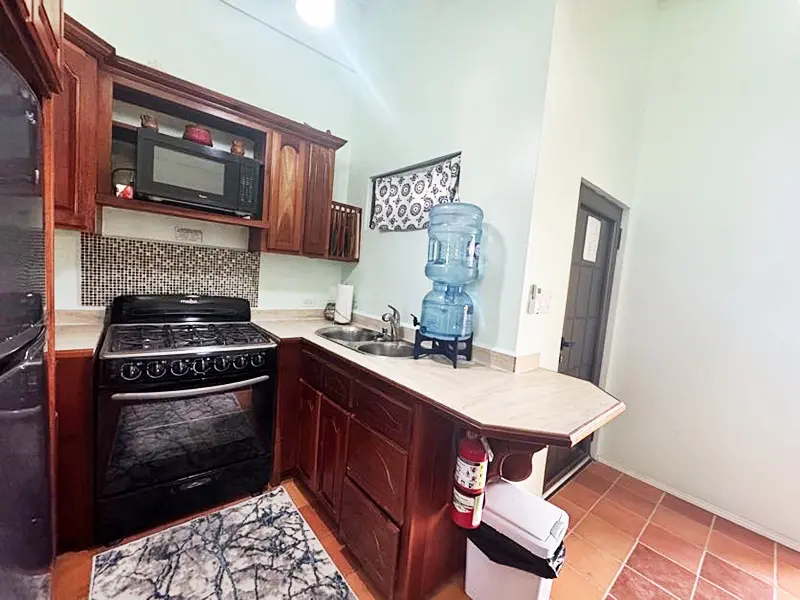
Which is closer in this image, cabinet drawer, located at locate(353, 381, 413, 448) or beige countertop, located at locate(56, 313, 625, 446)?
beige countertop, located at locate(56, 313, 625, 446)

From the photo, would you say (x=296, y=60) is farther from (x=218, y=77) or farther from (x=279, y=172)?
(x=279, y=172)

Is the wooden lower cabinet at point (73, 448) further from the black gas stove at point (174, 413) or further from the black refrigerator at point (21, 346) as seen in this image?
the black refrigerator at point (21, 346)

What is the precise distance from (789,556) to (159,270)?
13.2 feet

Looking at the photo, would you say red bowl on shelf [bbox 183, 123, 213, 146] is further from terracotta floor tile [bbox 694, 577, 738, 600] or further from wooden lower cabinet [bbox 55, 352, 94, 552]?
terracotta floor tile [bbox 694, 577, 738, 600]

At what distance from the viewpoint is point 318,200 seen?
2.36m

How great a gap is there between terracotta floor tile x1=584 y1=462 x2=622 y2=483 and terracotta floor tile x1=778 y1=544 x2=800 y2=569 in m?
0.81

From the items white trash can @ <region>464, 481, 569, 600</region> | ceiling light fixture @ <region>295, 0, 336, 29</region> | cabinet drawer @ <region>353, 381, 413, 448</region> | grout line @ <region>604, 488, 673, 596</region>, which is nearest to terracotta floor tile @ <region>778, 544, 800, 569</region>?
grout line @ <region>604, 488, 673, 596</region>

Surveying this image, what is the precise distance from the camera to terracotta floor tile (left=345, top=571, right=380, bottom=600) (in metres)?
1.43

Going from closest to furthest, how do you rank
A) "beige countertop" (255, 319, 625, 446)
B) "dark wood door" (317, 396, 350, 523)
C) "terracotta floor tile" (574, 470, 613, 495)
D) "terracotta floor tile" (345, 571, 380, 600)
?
"beige countertop" (255, 319, 625, 446)
"terracotta floor tile" (345, 571, 380, 600)
"dark wood door" (317, 396, 350, 523)
"terracotta floor tile" (574, 470, 613, 495)

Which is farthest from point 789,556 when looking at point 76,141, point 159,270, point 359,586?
point 76,141

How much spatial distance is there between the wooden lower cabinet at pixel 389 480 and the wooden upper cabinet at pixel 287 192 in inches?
36.6

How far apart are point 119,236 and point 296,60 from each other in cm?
176

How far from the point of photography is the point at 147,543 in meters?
1.60

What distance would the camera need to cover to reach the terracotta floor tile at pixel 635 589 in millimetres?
1522
